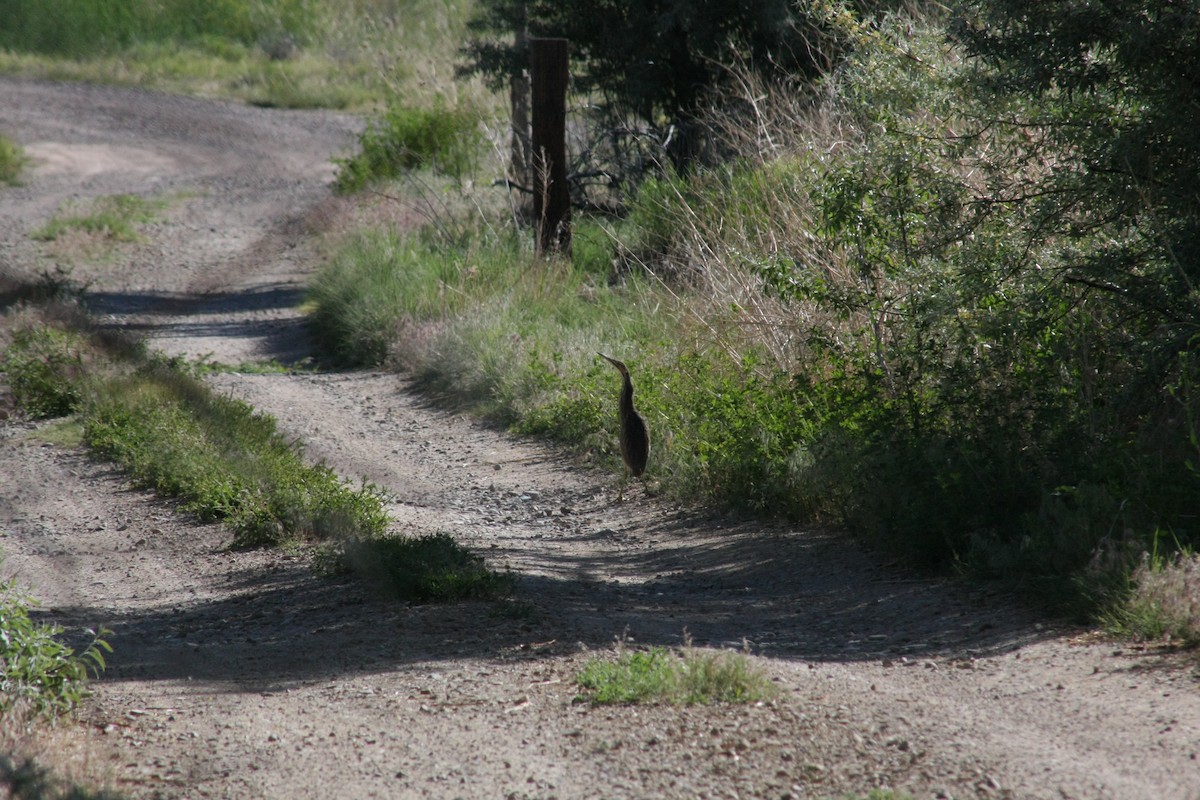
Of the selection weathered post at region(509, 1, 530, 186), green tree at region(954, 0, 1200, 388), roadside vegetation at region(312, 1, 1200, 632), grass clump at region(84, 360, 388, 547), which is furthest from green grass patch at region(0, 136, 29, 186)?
green tree at region(954, 0, 1200, 388)

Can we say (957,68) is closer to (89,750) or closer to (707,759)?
(707,759)

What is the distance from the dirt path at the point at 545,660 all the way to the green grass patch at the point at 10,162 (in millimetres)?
13439

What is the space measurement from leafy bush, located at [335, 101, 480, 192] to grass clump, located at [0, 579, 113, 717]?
13.2m

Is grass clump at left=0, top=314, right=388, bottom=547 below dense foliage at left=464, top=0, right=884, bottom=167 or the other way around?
below

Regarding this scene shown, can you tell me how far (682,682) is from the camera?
441 cm

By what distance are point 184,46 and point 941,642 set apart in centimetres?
3246

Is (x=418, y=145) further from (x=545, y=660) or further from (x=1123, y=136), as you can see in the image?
(x=545, y=660)

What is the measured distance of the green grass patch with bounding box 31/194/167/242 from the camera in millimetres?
18109

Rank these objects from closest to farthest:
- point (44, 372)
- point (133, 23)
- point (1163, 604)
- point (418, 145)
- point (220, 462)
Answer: point (1163, 604) → point (220, 462) → point (44, 372) → point (418, 145) → point (133, 23)

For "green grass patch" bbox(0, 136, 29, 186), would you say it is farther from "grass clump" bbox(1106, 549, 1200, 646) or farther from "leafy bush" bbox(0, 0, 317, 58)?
"grass clump" bbox(1106, 549, 1200, 646)

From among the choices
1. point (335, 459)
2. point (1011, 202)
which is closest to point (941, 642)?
point (1011, 202)

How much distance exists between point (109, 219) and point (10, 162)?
14.8 feet

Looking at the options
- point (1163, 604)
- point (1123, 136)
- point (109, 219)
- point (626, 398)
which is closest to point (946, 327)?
point (1123, 136)

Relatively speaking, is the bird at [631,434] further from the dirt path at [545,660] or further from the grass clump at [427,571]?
the grass clump at [427,571]
